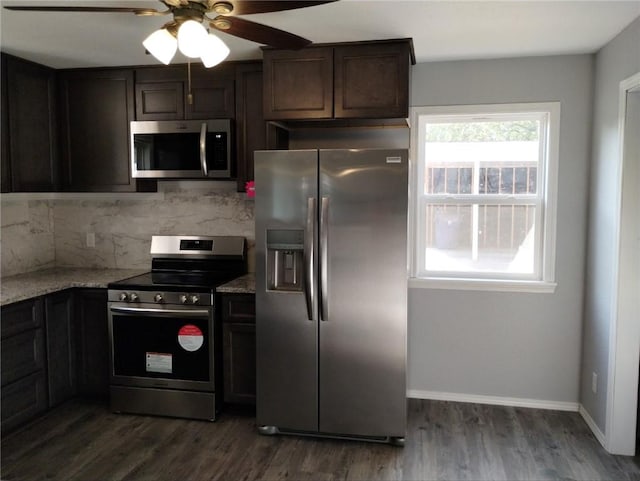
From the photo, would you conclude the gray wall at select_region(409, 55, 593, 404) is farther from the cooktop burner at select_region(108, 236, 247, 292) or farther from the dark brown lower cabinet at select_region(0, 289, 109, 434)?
the dark brown lower cabinet at select_region(0, 289, 109, 434)

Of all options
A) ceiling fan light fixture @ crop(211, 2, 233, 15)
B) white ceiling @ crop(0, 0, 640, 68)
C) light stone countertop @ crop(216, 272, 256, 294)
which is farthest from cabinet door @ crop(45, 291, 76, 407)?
ceiling fan light fixture @ crop(211, 2, 233, 15)

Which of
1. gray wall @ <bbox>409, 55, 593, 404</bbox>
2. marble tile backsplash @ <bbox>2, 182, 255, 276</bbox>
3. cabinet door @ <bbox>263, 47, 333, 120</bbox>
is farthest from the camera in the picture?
marble tile backsplash @ <bbox>2, 182, 255, 276</bbox>

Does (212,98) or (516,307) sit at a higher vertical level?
(212,98)

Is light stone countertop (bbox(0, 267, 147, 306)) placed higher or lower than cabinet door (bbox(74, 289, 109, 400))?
higher

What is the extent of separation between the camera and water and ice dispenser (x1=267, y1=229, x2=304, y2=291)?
9.56 feet

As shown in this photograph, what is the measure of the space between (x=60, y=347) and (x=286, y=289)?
5.40 ft

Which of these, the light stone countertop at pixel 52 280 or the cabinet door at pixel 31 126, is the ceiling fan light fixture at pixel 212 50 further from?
the cabinet door at pixel 31 126

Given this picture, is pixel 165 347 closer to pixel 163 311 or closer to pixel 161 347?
pixel 161 347

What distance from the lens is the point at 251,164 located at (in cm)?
340

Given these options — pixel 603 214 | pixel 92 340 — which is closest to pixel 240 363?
pixel 92 340

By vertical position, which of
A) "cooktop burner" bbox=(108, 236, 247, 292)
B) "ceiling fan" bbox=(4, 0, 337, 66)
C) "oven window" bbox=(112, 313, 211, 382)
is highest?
"ceiling fan" bbox=(4, 0, 337, 66)

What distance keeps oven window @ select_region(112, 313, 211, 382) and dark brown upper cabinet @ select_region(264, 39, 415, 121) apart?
1.45 m

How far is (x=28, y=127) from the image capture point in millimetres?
3477

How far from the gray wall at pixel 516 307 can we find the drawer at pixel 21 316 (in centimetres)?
246
